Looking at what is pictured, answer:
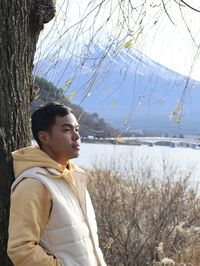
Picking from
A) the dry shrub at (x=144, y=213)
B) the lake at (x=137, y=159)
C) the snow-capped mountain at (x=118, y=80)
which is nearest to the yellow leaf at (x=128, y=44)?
the snow-capped mountain at (x=118, y=80)

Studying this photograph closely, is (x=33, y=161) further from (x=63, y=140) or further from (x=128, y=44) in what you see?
(x=128, y=44)

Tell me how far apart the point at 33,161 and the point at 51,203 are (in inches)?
7.8

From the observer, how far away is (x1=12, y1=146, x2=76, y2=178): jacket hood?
2.24 metres

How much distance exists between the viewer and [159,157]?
43.1 ft

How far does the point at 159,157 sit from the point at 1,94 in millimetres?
10661

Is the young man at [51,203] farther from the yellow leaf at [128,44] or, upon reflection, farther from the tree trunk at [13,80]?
the yellow leaf at [128,44]

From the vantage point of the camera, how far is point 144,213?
11.1 m

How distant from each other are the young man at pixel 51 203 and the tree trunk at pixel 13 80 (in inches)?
12.7

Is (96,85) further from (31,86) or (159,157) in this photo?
(159,157)

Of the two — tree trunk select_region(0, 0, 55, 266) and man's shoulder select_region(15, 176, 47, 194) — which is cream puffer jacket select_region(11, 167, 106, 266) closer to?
man's shoulder select_region(15, 176, 47, 194)

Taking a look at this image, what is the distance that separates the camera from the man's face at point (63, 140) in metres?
2.30

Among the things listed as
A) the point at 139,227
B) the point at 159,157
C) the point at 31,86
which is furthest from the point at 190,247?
the point at 31,86

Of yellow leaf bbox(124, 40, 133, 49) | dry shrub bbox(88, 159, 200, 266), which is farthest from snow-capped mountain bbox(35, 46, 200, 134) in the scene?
dry shrub bbox(88, 159, 200, 266)

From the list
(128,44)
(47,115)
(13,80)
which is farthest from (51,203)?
(128,44)
